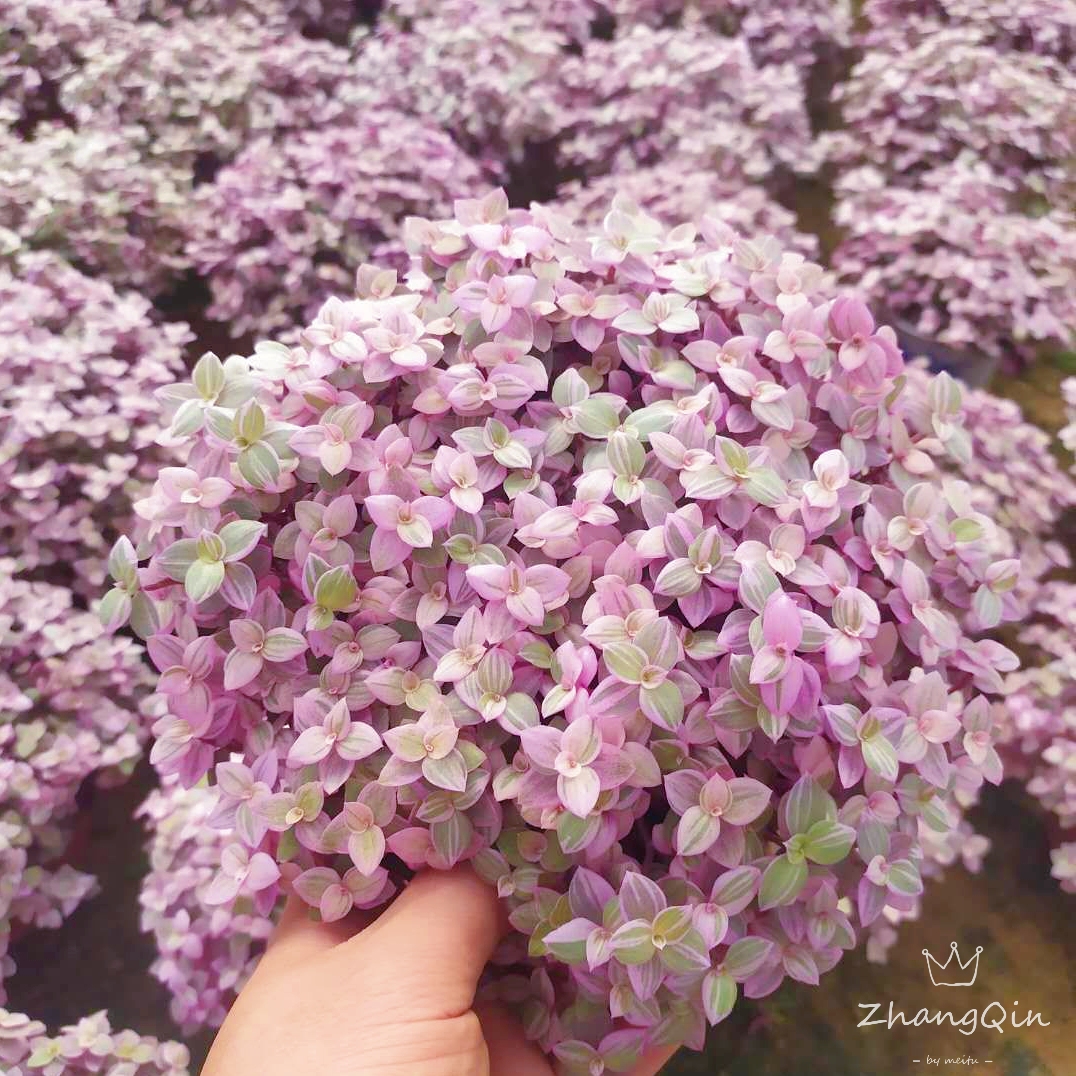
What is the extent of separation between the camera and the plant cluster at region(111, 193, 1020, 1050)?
60cm

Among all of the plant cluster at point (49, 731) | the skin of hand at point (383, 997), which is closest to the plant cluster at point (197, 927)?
the plant cluster at point (49, 731)

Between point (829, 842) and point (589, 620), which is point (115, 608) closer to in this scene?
point (589, 620)

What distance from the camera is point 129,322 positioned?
125 cm

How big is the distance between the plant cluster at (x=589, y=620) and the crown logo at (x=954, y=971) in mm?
560

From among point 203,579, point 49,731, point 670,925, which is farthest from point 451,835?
point 49,731

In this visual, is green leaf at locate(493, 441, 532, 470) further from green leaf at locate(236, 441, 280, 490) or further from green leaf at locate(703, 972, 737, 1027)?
green leaf at locate(703, 972, 737, 1027)

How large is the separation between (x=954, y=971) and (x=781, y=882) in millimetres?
733

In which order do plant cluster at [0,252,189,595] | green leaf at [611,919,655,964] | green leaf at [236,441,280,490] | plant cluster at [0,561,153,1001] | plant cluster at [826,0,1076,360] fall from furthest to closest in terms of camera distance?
plant cluster at [826,0,1076,360]
plant cluster at [0,252,189,595]
plant cluster at [0,561,153,1001]
green leaf at [236,441,280,490]
green leaf at [611,919,655,964]

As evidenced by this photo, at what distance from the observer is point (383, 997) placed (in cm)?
58

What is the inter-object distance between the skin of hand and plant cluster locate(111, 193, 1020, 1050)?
0.11 feet

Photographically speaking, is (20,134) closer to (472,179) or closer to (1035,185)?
(472,179)

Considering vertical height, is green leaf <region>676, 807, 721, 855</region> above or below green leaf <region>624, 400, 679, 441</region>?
below

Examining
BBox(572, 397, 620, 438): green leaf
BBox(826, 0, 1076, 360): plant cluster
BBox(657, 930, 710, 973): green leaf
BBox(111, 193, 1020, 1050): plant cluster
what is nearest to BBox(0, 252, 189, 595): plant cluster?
BBox(111, 193, 1020, 1050): plant cluster

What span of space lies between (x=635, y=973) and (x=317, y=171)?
1.36 meters
